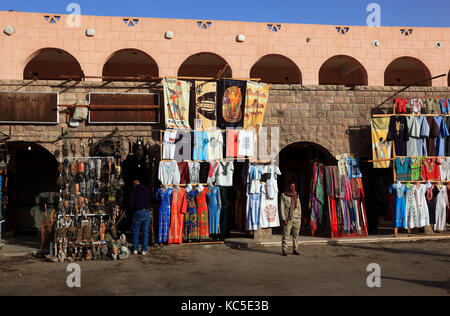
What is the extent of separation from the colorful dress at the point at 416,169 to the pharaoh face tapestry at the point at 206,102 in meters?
5.87

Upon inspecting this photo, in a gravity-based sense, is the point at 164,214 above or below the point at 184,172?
below

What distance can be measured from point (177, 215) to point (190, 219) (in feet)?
1.28

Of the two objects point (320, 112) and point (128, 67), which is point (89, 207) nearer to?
point (320, 112)

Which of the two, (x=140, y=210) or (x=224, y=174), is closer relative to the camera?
(x=140, y=210)

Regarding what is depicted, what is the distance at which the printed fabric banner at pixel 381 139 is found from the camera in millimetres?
11469

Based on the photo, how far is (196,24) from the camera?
52.3ft

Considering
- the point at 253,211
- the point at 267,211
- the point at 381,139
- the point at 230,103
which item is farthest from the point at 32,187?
the point at 381,139

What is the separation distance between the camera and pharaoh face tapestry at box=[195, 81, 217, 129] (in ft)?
35.9

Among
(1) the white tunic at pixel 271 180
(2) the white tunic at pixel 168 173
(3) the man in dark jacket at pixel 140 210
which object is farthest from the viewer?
(1) the white tunic at pixel 271 180

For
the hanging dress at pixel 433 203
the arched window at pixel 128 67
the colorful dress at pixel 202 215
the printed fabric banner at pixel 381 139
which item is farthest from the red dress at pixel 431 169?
the arched window at pixel 128 67

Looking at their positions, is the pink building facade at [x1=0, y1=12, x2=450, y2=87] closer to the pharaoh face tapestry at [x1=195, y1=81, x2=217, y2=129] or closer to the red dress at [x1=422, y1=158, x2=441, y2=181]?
the pharaoh face tapestry at [x1=195, y1=81, x2=217, y2=129]

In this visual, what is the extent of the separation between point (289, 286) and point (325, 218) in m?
5.60

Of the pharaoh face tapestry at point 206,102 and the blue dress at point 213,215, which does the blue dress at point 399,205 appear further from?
the pharaoh face tapestry at point 206,102

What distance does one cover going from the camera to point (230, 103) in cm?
1113
